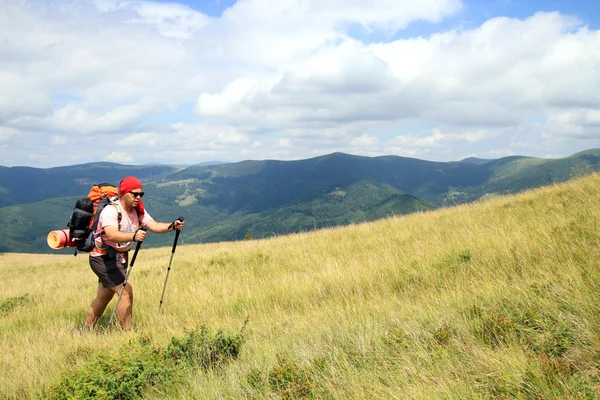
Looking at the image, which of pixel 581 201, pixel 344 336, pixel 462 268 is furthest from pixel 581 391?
pixel 581 201

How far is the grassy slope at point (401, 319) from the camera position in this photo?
112 inches

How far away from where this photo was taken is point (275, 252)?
Result: 11.4 m

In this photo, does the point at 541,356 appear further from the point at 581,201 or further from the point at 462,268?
the point at 581,201

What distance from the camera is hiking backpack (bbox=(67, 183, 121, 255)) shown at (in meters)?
6.34

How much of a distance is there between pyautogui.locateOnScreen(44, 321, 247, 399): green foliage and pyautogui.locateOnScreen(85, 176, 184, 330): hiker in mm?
1937

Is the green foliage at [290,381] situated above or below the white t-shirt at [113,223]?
below

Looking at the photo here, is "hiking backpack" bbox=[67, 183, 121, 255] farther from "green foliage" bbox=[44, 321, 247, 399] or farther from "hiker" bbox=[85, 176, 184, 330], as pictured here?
"green foliage" bbox=[44, 321, 247, 399]

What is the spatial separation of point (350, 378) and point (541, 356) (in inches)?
56.5

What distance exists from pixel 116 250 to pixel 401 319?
4.91 m

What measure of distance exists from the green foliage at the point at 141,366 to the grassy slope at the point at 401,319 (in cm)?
24

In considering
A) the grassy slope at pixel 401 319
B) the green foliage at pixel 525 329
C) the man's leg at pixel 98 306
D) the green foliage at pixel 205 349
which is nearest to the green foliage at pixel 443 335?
the grassy slope at pixel 401 319

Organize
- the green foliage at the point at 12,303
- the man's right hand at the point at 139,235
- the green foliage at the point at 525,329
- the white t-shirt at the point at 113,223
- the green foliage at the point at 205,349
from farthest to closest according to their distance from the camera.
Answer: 1. the green foliage at the point at 12,303
2. the white t-shirt at the point at 113,223
3. the man's right hand at the point at 139,235
4. the green foliage at the point at 205,349
5. the green foliage at the point at 525,329

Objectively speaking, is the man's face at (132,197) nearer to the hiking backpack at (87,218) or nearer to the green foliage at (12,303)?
the hiking backpack at (87,218)

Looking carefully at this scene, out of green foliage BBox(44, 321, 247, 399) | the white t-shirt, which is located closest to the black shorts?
the white t-shirt
